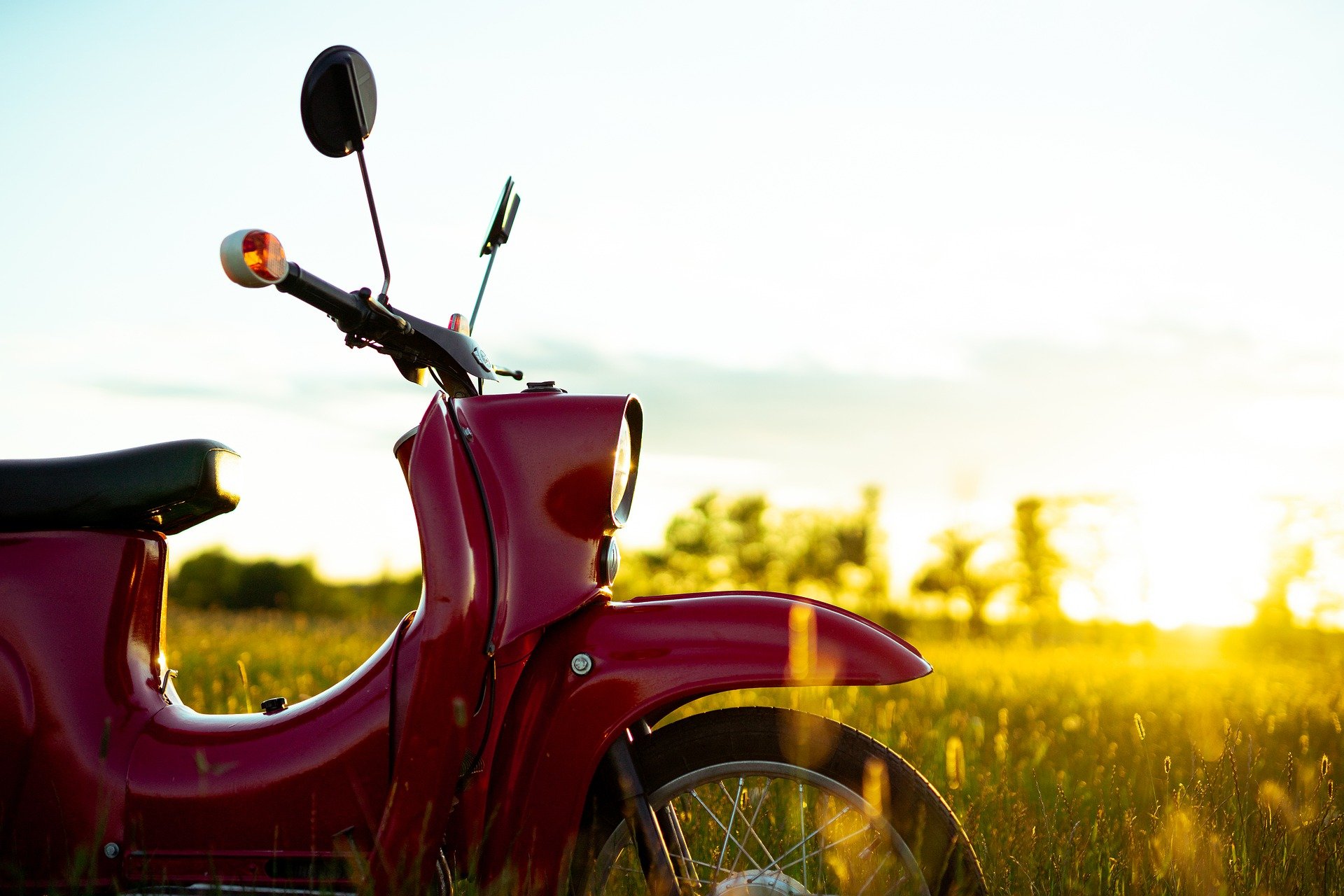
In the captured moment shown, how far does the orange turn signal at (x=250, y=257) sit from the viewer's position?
1619 millimetres

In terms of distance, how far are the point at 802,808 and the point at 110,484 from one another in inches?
62.3

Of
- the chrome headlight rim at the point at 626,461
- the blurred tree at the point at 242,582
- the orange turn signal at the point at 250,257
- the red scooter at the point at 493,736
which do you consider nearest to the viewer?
the orange turn signal at the point at 250,257

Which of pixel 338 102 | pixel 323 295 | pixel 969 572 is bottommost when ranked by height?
pixel 969 572

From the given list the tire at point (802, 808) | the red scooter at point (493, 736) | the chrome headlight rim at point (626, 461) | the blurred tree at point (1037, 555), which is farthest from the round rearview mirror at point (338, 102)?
the blurred tree at point (1037, 555)

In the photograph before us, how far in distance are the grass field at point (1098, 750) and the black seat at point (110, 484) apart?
160 cm

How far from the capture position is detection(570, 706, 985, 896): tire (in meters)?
1.68

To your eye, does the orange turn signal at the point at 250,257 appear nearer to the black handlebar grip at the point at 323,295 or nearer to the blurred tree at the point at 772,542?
the black handlebar grip at the point at 323,295

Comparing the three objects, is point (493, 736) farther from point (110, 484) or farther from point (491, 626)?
point (110, 484)

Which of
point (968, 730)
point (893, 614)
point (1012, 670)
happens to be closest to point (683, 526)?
point (893, 614)

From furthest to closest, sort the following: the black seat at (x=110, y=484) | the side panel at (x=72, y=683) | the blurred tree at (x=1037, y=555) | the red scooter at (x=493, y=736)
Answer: the blurred tree at (x=1037, y=555) → the black seat at (x=110, y=484) → the side panel at (x=72, y=683) → the red scooter at (x=493, y=736)

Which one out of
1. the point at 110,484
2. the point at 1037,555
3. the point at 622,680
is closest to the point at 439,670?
the point at 622,680

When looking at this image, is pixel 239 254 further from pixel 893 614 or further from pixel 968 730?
pixel 893 614

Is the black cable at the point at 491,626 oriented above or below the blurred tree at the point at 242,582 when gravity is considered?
above

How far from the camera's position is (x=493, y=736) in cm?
179
